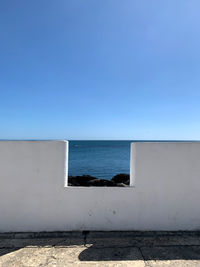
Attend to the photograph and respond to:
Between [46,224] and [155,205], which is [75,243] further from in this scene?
[155,205]

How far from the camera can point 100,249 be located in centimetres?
229

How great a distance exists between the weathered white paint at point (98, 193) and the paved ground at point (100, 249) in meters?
0.15

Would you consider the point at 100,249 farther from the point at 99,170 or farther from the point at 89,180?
the point at 99,170

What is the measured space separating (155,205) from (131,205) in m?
0.37

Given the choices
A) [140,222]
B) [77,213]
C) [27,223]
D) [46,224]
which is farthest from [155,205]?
[27,223]

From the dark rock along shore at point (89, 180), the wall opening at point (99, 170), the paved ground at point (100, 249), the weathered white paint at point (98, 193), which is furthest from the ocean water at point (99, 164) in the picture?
the paved ground at point (100, 249)

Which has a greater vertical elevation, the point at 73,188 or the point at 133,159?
the point at 133,159

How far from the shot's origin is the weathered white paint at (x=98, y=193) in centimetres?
264

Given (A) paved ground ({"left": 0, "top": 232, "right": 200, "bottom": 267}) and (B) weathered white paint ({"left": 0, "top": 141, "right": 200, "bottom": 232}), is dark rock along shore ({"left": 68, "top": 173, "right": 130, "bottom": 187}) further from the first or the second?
(A) paved ground ({"left": 0, "top": 232, "right": 200, "bottom": 267})

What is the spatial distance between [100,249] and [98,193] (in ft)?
2.34

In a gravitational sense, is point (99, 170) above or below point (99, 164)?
below

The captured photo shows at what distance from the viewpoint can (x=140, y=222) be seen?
2773 mm

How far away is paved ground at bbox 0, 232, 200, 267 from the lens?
6.77 feet

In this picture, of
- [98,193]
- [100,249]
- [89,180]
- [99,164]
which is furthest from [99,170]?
[100,249]
